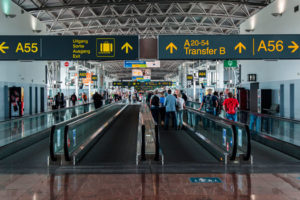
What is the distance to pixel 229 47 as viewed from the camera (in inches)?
447

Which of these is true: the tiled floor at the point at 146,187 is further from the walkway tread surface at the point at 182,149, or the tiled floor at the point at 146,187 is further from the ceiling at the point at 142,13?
the ceiling at the point at 142,13

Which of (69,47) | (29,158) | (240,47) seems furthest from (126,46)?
(29,158)

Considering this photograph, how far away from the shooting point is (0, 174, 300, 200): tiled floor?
4898 mm

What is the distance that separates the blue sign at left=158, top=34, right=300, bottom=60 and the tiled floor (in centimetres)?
610

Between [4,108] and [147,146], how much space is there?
42.7 ft

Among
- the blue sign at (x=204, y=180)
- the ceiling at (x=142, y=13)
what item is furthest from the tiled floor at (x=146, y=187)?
the ceiling at (x=142, y=13)

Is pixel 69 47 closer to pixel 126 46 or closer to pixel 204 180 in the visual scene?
pixel 126 46

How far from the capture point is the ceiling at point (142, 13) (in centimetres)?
2455

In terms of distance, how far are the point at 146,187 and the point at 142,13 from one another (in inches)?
989

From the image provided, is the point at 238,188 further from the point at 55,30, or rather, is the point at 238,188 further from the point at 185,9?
the point at 55,30

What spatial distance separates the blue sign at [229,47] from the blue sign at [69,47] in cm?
170

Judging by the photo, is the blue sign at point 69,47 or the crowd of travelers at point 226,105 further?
the crowd of travelers at point 226,105

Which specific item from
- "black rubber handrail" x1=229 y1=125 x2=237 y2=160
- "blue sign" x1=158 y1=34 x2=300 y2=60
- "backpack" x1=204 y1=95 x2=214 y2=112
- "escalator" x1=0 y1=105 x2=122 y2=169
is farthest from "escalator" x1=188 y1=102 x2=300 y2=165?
"escalator" x1=0 y1=105 x2=122 y2=169

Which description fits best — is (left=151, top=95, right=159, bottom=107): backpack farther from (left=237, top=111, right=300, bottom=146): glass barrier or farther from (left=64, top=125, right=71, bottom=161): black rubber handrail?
(left=64, top=125, right=71, bottom=161): black rubber handrail
